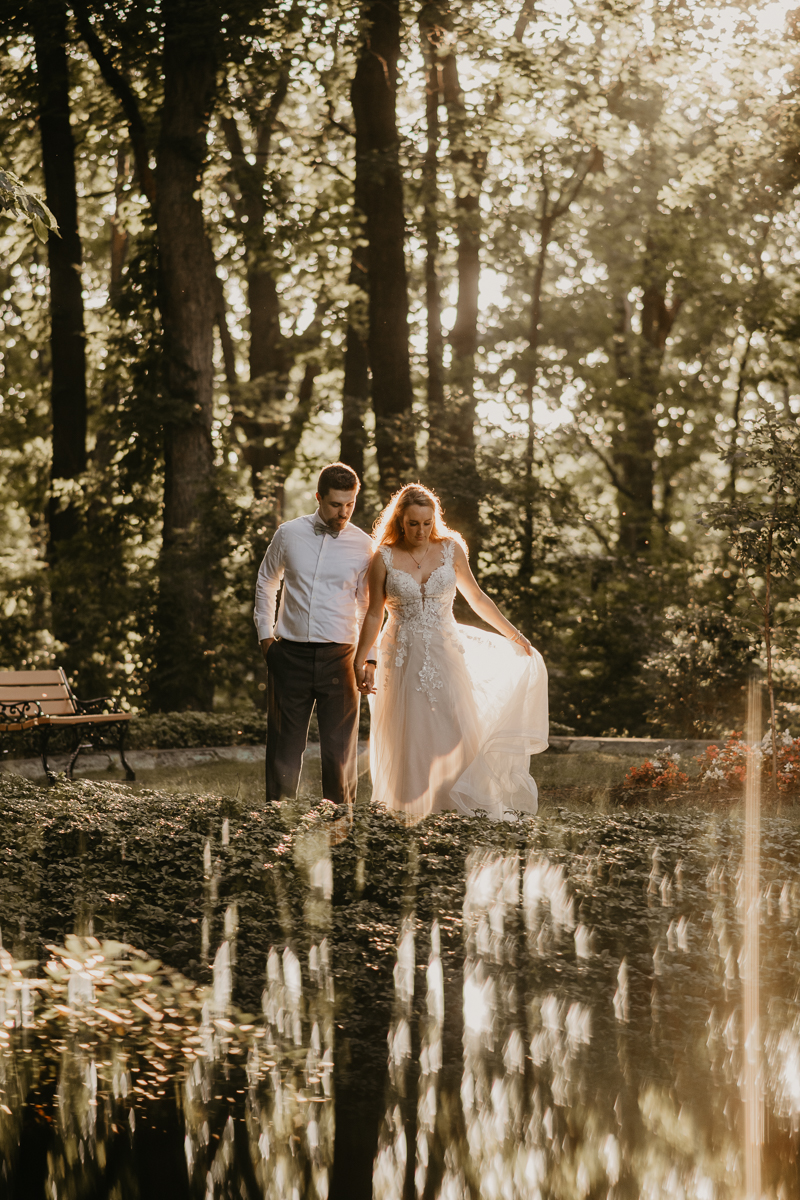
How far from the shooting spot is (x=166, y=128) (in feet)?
59.0

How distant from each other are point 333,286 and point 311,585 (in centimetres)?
1774

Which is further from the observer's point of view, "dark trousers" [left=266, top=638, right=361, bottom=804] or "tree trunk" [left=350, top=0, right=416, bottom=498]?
"tree trunk" [left=350, top=0, right=416, bottom=498]

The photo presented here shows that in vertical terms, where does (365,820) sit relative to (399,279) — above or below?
below

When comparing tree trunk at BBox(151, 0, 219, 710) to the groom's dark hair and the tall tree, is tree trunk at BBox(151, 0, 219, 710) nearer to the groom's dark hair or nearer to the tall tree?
the tall tree

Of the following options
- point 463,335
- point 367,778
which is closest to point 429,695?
point 367,778

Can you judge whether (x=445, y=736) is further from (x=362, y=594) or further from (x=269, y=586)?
(x=269, y=586)

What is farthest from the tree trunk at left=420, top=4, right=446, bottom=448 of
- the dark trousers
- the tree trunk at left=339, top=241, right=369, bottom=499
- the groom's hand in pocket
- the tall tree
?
the dark trousers

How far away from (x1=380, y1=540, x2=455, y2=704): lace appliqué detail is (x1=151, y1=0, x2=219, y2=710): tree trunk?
930 centimetres

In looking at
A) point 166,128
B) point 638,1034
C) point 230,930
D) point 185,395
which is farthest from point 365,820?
point 166,128

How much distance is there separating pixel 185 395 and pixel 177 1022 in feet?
46.3

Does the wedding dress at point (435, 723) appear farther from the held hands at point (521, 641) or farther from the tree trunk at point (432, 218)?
the tree trunk at point (432, 218)

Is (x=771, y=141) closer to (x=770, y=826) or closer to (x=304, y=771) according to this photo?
(x=304, y=771)

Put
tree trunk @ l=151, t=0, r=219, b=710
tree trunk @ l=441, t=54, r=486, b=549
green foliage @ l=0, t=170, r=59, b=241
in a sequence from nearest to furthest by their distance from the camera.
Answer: green foliage @ l=0, t=170, r=59, b=241 → tree trunk @ l=151, t=0, r=219, b=710 → tree trunk @ l=441, t=54, r=486, b=549

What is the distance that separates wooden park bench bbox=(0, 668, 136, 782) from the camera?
37.0 ft
